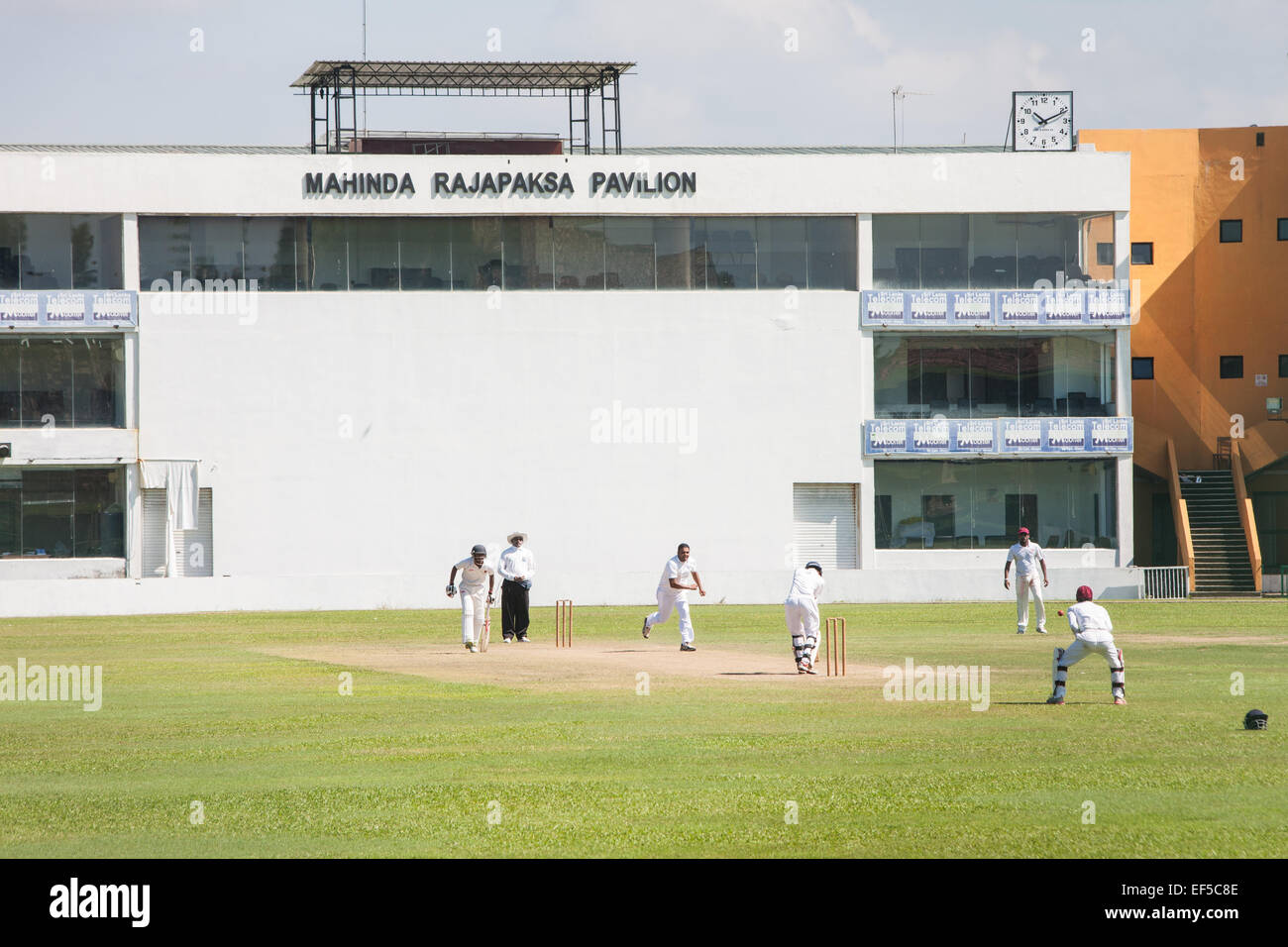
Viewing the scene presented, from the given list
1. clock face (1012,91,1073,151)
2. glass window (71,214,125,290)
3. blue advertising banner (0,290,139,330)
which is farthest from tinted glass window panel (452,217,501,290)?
clock face (1012,91,1073,151)

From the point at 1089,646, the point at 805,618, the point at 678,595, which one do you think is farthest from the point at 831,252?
the point at 1089,646

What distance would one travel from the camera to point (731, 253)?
171 ft

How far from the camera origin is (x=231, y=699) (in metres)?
21.4

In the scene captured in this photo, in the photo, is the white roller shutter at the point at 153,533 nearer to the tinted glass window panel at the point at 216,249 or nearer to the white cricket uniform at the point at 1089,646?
the tinted glass window panel at the point at 216,249

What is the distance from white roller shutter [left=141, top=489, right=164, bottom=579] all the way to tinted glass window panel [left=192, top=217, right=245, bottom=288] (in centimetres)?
656

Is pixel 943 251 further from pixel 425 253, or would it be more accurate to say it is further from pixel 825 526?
pixel 425 253

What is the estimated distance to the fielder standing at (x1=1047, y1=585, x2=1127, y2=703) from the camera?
1923 centimetres

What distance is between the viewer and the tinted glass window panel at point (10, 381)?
50.1 m

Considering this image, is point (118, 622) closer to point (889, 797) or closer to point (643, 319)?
point (643, 319)

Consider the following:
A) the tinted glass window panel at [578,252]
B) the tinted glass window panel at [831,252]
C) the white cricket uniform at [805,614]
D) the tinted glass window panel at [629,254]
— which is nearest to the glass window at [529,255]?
the tinted glass window panel at [578,252]

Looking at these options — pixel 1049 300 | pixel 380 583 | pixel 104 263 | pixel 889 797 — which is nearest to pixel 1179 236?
pixel 1049 300

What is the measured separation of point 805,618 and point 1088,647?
5.55 m

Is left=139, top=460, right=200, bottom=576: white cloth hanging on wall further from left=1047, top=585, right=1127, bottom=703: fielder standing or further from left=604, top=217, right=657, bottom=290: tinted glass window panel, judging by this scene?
left=1047, top=585, right=1127, bottom=703: fielder standing
